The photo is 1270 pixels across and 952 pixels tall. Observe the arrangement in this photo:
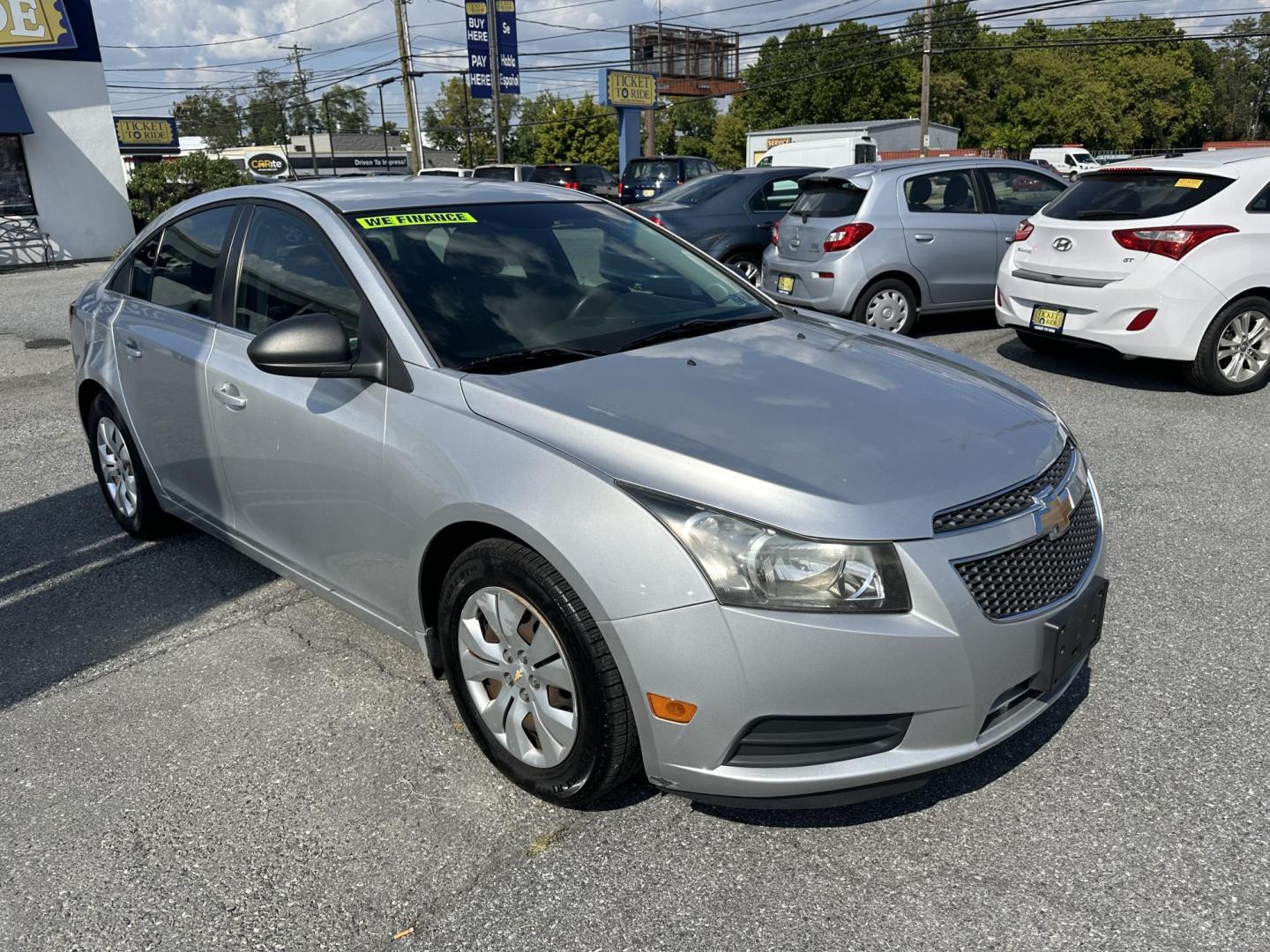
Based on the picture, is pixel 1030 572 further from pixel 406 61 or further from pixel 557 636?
pixel 406 61

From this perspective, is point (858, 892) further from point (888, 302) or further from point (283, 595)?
point (888, 302)

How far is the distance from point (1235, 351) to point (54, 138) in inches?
914

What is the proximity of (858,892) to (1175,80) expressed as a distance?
9657cm

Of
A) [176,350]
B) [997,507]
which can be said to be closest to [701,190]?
[176,350]

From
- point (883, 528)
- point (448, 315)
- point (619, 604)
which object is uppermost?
point (448, 315)

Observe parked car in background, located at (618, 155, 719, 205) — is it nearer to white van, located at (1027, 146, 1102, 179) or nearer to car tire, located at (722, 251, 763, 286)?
car tire, located at (722, 251, 763, 286)

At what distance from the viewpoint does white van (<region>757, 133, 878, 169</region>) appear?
33.1 m

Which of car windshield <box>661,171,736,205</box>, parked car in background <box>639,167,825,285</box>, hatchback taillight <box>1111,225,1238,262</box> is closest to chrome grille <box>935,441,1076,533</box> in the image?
hatchback taillight <box>1111,225,1238,262</box>

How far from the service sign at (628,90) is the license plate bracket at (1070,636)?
39.5m

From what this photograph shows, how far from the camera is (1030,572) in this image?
2.48 m

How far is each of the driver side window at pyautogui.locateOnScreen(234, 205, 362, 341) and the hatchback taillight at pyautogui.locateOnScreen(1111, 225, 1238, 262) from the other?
5.64 metres

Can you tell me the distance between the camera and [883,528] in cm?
229

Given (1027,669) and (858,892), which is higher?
(1027,669)

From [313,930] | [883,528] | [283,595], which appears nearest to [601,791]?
[313,930]
